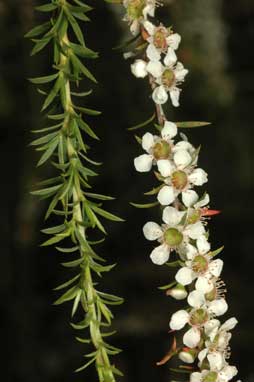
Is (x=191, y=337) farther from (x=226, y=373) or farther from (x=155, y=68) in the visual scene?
(x=155, y=68)

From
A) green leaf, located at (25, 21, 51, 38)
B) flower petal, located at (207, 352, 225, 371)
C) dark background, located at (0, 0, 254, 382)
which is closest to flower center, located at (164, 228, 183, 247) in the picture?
flower petal, located at (207, 352, 225, 371)

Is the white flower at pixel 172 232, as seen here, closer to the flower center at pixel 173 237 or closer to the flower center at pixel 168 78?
the flower center at pixel 173 237

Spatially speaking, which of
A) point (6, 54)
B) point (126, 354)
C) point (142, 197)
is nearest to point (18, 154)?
point (6, 54)

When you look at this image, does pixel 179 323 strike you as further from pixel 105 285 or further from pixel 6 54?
pixel 6 54

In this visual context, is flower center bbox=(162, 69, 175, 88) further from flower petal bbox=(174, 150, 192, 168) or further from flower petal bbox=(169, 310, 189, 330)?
flower petal bbox=(169, 310, 189, 330)

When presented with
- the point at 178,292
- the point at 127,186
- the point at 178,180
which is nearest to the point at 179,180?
the point at 178,180

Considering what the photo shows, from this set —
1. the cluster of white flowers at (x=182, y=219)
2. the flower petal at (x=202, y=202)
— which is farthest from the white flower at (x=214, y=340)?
the flower petal at (x=202, y=202)
